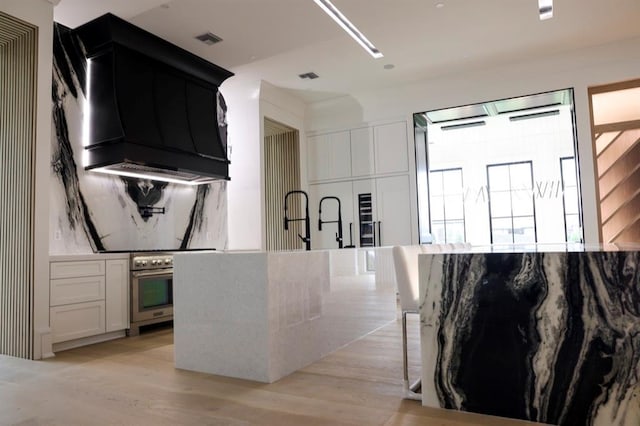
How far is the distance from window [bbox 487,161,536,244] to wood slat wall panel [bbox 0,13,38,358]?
827 cm

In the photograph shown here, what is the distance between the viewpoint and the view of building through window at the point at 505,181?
343 inches

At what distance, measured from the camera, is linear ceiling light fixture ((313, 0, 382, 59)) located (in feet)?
13.8

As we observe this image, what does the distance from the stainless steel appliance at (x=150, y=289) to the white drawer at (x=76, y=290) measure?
0.34 m

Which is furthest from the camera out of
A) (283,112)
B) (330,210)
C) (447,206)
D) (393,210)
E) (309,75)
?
(447,206)

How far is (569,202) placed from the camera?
8.50 metres

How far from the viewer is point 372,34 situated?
485 cm

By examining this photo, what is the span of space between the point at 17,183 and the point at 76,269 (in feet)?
2.73

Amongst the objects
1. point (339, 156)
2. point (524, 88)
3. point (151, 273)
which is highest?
point (524, 88)

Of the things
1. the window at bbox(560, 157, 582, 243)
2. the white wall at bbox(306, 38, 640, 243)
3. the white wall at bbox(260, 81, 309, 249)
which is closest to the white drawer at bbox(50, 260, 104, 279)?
the white wall at bbox(260, 81, 309, 249)

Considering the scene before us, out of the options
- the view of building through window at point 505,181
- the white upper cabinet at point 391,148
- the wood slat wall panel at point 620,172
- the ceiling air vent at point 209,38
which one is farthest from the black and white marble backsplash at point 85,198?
the wood slat wall panel at point 620,172

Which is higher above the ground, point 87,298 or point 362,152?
point 362,152

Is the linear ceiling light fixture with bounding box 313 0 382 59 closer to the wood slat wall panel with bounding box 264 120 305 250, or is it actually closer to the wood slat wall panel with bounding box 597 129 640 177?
the wood slat wall panel with bounding box 264 120 305 250

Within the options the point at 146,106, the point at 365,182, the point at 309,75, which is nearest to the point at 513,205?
the point at 365,182

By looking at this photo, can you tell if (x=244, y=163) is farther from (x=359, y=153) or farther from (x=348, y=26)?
(x=348, y=26)
